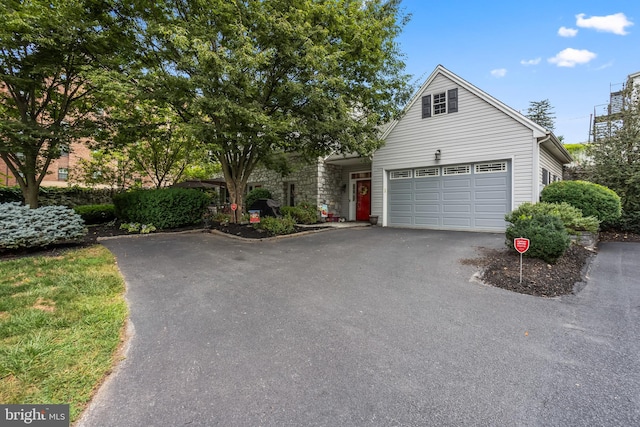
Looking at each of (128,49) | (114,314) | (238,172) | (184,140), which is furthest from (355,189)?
(114,314)

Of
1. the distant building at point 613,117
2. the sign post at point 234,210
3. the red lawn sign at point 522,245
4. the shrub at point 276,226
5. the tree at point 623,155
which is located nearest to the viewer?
the red lawn sign at point 522,245

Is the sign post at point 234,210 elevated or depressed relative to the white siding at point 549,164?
depressed

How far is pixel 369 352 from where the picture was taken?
8.60ft

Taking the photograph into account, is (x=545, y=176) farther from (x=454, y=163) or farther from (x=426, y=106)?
(x=426, y=106)

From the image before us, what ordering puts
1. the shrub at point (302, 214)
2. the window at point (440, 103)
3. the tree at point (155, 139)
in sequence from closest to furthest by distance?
the tree at point (155, 139)
the window at point (440, 103)
the shrub at point (302, 214)

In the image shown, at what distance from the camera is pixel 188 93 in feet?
23.7

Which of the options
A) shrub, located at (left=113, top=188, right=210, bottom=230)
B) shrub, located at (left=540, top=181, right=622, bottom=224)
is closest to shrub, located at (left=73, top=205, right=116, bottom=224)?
shrub, located at (left=113, top=188, right=210, bottom=230)

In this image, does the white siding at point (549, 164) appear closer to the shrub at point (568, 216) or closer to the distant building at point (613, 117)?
the distant building at point (613, 117)

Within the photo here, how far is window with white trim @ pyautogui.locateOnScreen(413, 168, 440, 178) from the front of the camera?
36.2 ft

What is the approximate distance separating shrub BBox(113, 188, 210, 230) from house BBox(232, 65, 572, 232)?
5.51 meters

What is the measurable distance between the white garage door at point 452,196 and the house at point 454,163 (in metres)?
0.03

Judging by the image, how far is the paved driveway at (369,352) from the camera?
1905 mm

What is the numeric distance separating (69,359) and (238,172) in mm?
8082

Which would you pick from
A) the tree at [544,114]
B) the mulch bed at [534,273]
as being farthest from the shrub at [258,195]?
the tree at [544,114]
